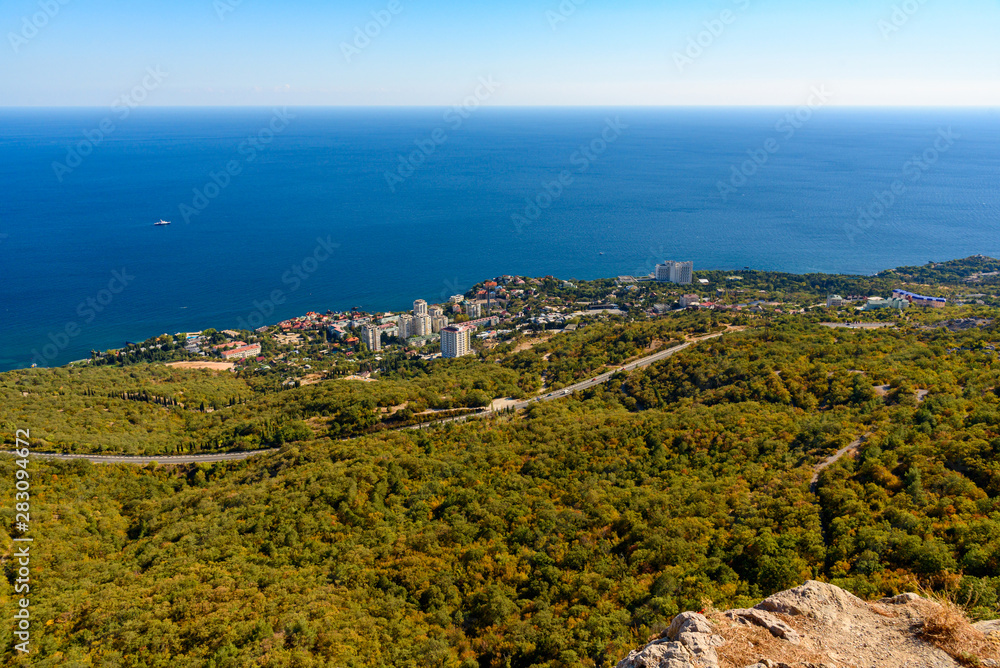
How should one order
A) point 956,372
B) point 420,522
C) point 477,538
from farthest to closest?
point 956,372, point 420,522, point 477,538

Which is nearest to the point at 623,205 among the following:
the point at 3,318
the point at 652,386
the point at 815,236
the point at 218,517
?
the point at 815,236

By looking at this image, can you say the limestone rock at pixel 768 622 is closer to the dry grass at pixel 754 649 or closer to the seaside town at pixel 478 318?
the dry grass at pixel 754 649

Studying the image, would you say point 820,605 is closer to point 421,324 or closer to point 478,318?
point 421,324

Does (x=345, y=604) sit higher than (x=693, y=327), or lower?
lower

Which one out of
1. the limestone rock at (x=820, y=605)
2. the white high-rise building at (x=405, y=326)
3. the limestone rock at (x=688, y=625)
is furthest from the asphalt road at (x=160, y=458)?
the white high-rise building at (x=405, y=326)

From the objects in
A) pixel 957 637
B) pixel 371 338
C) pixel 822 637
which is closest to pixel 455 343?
pixel 371 338

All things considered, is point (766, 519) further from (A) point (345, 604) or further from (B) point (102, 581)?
(B) point (102, 581)

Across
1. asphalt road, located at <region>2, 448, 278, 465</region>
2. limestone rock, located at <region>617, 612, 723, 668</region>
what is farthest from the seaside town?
limestone rock, located at <region>617, 612, 723, 668</region>
